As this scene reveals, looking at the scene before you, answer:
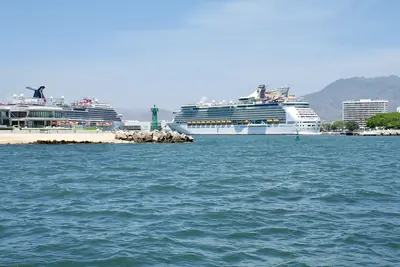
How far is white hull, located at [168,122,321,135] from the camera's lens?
129000mm

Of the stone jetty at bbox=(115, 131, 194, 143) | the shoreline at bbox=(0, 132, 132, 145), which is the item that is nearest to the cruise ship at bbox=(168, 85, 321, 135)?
the stone jetty at bbox=(115, 131, 194, 143)

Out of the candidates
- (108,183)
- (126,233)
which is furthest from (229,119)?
(126,233)

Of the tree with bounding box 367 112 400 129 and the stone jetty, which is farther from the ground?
the tree with bounding box 367 112 400 129

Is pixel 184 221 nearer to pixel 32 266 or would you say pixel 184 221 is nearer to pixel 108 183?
pixel 32 266

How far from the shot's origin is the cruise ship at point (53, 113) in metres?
91.4

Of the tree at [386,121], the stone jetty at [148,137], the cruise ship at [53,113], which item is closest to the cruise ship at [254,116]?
the cruise ship at [53,113]

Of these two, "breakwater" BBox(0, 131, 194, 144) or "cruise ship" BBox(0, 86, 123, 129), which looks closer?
"breakwater" BBox(0, 131, 194, 144)

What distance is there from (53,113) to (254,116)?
196 ft

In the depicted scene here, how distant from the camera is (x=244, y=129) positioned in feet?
447

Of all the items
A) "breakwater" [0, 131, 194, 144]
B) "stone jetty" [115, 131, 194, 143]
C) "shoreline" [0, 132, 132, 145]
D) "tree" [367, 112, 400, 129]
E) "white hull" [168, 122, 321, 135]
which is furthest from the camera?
"tree" [367, 112, 400, 129]

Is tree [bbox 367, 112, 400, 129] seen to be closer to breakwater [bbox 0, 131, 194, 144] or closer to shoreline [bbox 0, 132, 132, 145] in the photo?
breakwater [bbox 0, 131, 194, 144]

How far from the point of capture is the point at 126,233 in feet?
38.1

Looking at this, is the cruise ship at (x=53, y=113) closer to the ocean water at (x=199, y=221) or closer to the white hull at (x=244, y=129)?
the white hull at (x=244, y=129)

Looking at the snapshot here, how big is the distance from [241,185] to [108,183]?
17.8 ft
